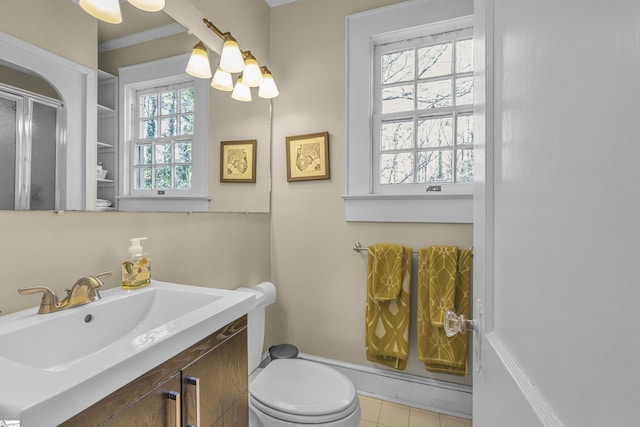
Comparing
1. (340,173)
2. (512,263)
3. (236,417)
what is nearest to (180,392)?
(236,417)

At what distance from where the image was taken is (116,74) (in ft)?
3.50

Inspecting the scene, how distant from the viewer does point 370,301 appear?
1.73m

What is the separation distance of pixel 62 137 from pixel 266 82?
3.66 feet

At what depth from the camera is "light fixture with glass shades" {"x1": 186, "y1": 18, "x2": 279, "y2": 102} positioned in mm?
1390

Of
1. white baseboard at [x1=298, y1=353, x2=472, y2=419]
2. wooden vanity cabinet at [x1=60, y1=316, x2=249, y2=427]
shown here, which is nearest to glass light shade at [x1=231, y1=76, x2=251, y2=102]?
wooden vanity cabinet at [x1=60, y1=316, x2=249, y2=427]

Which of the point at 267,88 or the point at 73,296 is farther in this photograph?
the point at 267,88

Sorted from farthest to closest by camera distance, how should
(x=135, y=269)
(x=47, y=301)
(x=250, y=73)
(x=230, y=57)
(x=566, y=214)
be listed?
(x=250, y=73) → (x=230, y=57) → (x=135, y=269) → (x=47, y=301) → (x=566, y=214)

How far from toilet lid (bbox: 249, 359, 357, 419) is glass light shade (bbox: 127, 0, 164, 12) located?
150 cm

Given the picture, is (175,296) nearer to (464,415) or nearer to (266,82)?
(266,82)

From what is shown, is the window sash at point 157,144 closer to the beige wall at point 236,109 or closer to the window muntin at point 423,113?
the beige wall at point 236,109

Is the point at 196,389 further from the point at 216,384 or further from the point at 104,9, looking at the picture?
the point at 104,9

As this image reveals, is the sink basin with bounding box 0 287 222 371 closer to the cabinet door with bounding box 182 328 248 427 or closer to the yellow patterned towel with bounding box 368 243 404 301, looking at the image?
the cabinet door with bounding box 182 328 248 427

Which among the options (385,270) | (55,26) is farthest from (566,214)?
(385,270)

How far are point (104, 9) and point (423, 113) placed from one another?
4.86 feet
